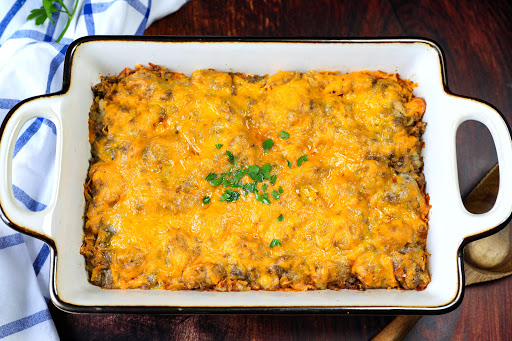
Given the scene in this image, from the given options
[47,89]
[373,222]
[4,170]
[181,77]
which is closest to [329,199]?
[373,222]

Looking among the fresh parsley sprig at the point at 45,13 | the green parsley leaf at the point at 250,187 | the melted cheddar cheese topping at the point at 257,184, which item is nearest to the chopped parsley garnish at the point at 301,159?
the melted cheddar cheese topping at the point at 257,184

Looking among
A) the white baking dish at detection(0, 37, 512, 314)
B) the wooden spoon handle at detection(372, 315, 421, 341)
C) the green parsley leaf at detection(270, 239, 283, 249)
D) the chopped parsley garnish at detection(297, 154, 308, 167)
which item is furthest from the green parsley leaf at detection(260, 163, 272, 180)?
the wooden spoon handle at detection(372, 315, 421, 341)

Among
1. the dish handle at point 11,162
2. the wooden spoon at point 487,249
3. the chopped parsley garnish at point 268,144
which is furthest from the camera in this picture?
the wooden spoon at point 487,249

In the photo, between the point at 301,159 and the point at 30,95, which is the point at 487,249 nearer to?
the point at 301,159

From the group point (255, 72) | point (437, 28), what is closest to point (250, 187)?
point (255, 72)

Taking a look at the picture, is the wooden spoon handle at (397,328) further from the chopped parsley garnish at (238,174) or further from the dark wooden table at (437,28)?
the chopped parsley garnish at (238,174)

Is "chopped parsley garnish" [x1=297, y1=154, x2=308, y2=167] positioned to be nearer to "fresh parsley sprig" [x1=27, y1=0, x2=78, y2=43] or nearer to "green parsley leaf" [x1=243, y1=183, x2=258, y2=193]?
"green parsley leaf" [x1=243, y1=183, x2=258, y2=193]

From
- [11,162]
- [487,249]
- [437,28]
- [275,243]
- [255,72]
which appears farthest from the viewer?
[437,28]
